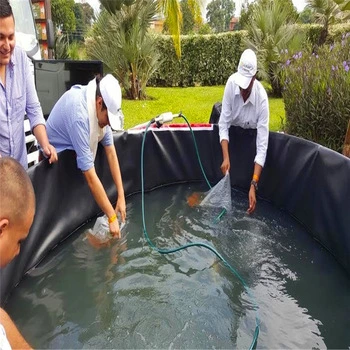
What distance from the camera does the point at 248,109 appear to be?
404 centimetres

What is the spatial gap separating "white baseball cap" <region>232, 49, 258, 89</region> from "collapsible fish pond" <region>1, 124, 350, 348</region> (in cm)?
74

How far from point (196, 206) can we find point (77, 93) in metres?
1.82

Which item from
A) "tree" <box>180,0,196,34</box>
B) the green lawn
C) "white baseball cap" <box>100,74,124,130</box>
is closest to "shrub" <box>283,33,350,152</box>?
the green lawn

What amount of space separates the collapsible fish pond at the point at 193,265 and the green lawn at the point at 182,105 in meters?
3.46

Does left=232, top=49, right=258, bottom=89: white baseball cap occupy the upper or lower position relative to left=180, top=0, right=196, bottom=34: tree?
lower

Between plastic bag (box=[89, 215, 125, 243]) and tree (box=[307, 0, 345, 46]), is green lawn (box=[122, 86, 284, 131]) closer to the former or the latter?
tree (box=[307, 0, 345, 46])

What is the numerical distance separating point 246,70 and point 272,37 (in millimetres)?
6744

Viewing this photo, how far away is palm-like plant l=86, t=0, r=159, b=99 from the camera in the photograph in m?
9.27

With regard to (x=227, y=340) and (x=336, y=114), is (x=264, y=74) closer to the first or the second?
(x=336, y=114)

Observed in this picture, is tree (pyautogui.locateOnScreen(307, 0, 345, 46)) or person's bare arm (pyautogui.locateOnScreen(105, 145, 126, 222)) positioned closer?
person's bare arm (pyautogui.locateOnScreen(105, 145, 126, 222))

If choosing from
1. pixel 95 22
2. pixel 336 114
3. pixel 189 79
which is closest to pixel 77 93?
pixel 336 114

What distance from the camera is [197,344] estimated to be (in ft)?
7.68

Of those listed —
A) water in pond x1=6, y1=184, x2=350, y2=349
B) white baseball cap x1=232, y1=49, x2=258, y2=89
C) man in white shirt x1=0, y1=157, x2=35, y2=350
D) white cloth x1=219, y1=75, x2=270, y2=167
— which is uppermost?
white baseball cap x1=232, y1=49, x2=258, y2=89

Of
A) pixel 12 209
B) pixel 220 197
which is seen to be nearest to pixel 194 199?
pixel 220 197
